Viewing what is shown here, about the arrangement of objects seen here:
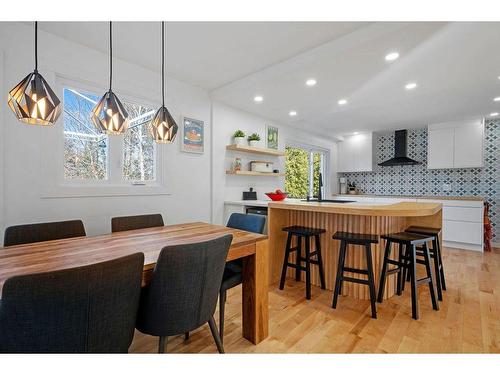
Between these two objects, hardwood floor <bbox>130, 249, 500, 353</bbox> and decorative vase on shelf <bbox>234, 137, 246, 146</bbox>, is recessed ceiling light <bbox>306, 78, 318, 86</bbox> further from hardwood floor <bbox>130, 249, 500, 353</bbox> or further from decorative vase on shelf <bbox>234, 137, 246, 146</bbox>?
hardwood floor <bbox>130, 249, 500, 353</bbox>

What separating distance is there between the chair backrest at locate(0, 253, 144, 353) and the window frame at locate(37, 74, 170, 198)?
175cm

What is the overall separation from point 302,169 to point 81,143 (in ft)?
14.0

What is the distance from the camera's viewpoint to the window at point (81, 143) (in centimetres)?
239

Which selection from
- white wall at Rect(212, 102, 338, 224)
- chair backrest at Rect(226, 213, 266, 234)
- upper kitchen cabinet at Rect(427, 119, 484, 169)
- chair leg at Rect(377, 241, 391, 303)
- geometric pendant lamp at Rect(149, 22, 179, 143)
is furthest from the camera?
upper kitchen cabinet at Rect(427, 119, 484, 169)

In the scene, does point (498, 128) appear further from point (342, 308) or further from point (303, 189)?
point (342, 308)

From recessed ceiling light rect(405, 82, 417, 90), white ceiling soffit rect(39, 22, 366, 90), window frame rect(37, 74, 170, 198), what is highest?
white ceiling soffit rect(39, 22, 366, 90)

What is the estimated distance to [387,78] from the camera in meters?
2.79

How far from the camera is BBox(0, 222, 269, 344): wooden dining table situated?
1207mm

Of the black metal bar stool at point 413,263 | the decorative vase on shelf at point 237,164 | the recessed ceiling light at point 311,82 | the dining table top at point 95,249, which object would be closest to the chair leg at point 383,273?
the black metal bar stool at point 413,263

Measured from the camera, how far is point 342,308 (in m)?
2.25

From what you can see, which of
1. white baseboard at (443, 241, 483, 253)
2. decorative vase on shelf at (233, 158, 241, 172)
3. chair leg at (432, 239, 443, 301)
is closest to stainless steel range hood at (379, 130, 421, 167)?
white baseboard at (443, 241, 483, 253)

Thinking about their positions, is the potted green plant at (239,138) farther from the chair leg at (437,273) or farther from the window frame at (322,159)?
the chair leg at (437,273)

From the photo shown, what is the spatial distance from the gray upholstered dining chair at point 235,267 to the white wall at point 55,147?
1188 millimetres
